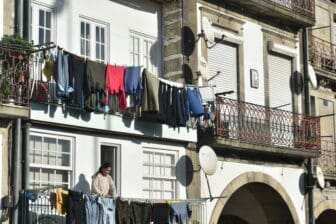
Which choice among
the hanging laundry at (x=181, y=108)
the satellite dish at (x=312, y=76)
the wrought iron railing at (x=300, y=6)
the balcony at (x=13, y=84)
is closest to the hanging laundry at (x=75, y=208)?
the balcony at (x=13, y=84)

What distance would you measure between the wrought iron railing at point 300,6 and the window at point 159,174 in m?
5.78

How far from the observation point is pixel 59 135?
14773mm

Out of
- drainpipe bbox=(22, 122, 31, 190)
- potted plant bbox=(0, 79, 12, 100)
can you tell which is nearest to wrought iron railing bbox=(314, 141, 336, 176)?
drainpipe bbox=(22, 122, 31, 190)

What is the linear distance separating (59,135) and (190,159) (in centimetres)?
387

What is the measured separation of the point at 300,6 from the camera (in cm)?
2188

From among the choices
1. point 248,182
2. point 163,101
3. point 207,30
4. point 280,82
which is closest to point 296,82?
point 280,82

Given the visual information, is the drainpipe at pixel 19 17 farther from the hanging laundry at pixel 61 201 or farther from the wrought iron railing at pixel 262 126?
the wrought iron railing at pixel 262 126

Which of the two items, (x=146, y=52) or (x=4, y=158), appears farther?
(x=146, y=52)

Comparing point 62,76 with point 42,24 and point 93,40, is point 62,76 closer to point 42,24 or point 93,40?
point 42,24

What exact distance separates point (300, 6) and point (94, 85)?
9140 mm

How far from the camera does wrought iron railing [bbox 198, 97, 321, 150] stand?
18047 mm

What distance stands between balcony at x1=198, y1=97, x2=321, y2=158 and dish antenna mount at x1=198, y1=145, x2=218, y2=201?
46 centimetres

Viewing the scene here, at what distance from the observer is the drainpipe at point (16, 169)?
44.0 feet

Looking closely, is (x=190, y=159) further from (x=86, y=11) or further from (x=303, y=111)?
(x=303, y=111)
